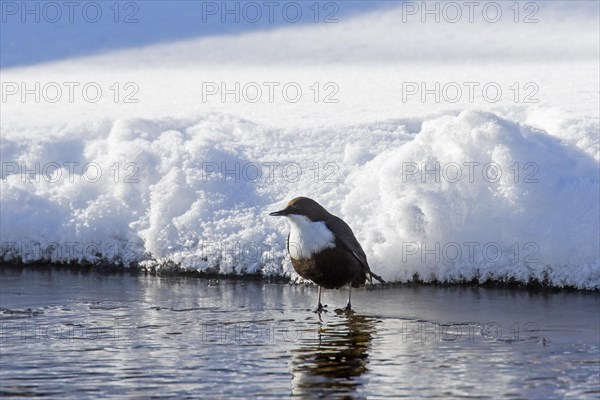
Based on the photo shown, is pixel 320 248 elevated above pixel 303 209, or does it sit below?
below

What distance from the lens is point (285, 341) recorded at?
1164 cm

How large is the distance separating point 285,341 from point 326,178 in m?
6.04

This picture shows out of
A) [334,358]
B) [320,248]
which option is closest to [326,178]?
[320,248]

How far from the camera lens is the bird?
13.6 m

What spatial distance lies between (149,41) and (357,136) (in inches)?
761

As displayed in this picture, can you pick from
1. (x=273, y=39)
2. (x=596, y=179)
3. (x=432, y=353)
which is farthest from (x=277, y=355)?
(x=273, y=39)

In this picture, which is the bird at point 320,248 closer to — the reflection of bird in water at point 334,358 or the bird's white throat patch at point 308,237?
the bird's white throat patch at point 308,237

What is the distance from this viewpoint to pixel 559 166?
16.0 meters

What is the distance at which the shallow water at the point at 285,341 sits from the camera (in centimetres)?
973

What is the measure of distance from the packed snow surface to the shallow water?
60 centimetres

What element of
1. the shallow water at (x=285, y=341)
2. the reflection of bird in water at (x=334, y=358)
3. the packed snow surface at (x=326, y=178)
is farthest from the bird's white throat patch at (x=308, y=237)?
the packed snow surface at (x=326, y=178)

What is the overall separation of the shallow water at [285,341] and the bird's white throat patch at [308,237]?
0.61 meters

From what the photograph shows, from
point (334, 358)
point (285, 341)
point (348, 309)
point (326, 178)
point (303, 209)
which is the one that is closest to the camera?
point (334, 358)

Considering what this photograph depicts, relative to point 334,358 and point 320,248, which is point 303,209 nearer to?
point 320,248
